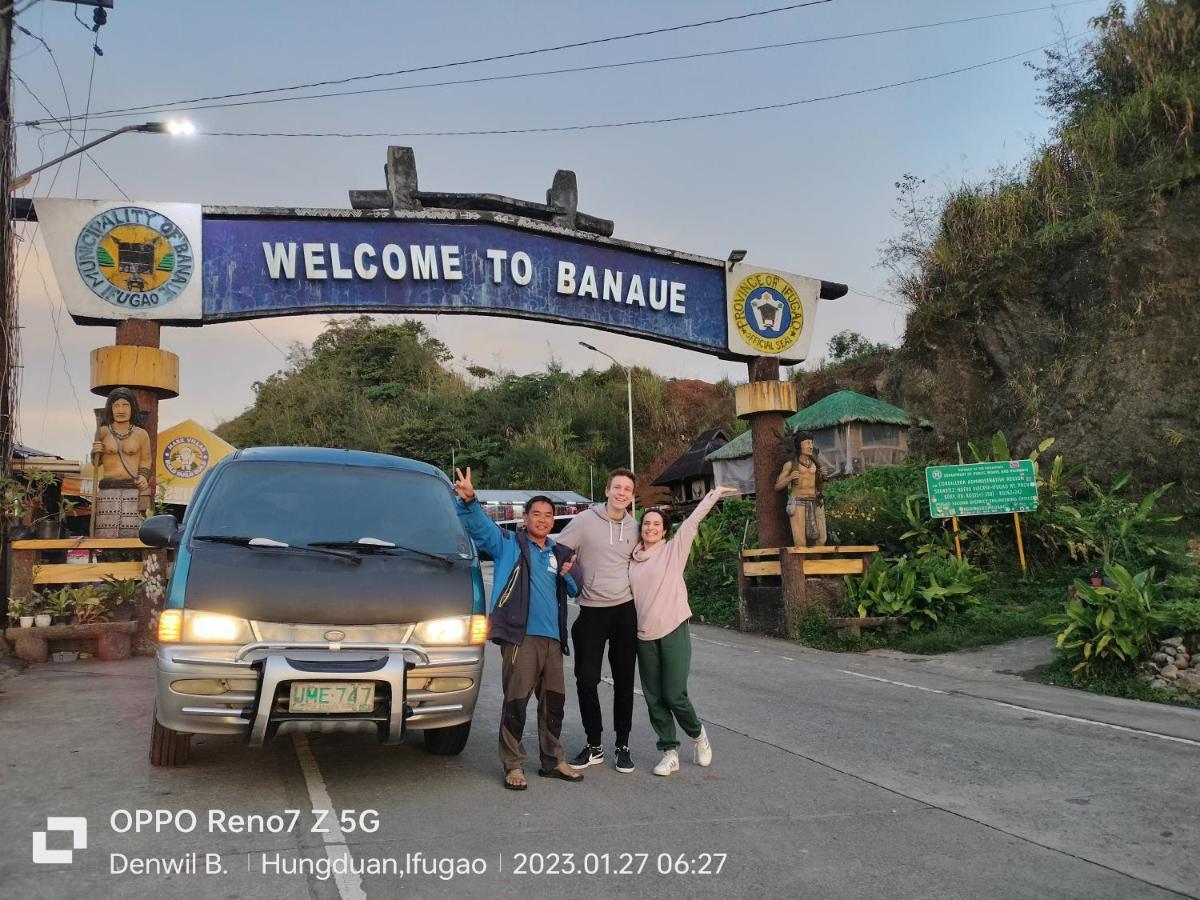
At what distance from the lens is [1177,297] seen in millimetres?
18859

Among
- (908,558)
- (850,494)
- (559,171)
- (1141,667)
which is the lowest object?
(1141,667)

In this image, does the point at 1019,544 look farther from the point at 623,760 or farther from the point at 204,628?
the point at 204,628

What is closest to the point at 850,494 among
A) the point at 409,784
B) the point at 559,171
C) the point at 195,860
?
the point at 559,171

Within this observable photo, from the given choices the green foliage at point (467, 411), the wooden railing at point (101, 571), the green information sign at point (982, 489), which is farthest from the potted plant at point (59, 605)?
the green foliage at point (467, 411)

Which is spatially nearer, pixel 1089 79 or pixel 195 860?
pixel 195 860

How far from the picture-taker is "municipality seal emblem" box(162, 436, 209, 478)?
61.9 ft

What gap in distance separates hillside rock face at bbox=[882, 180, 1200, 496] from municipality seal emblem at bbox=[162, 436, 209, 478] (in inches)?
711

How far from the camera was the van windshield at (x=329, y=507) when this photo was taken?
18.1 ft

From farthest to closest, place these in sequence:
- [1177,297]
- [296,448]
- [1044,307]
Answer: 1. [1044,307]
2. [1177,297]
3. [296,448]

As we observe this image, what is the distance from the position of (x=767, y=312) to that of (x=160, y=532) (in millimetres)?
10346

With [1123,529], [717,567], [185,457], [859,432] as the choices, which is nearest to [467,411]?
[859,432]

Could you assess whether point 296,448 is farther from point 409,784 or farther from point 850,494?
point 850,494

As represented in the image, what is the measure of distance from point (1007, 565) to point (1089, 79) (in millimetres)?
17030
